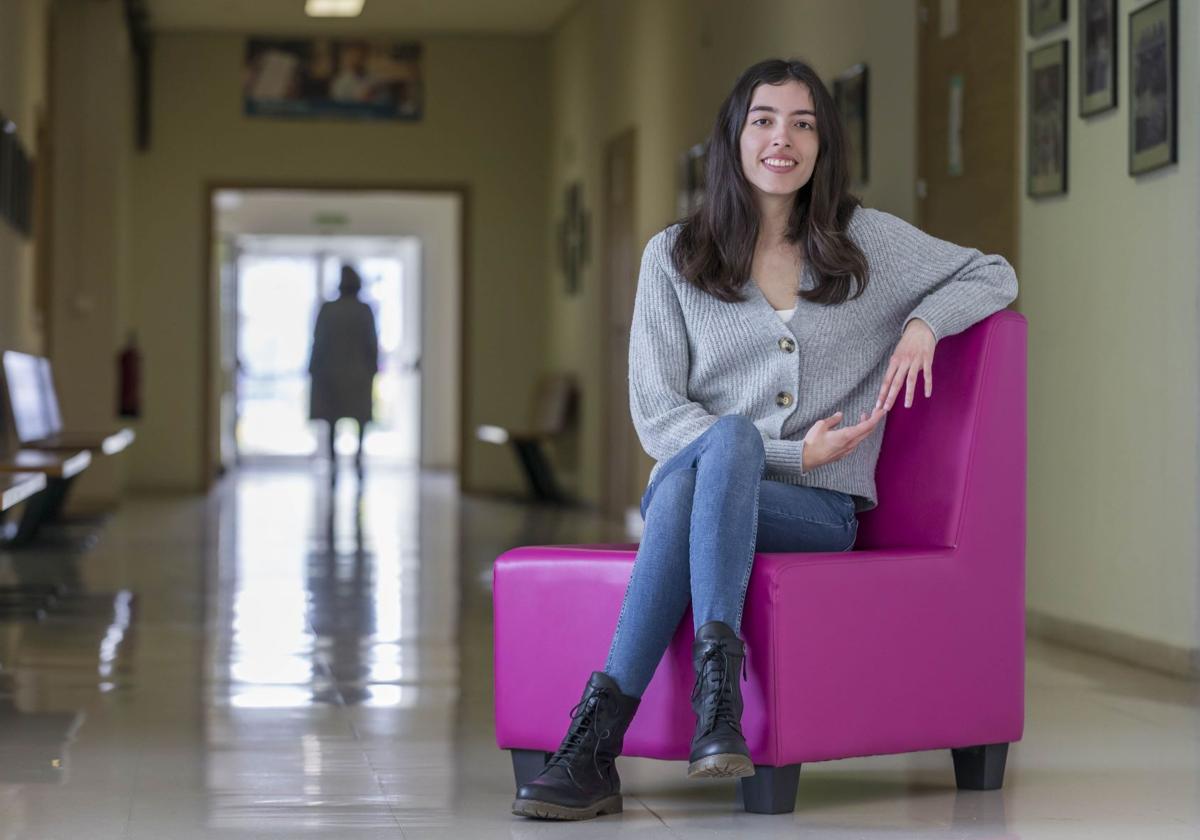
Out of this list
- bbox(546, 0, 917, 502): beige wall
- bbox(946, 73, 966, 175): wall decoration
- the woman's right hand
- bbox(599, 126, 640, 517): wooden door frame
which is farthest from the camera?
bbox(599, 126, 640, 517): wooden door frame

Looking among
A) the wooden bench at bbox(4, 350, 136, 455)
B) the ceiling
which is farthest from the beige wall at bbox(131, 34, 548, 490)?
the wooden bench at bbox(4, 350, 136, 455)

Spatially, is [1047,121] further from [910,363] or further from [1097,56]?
[910,363]

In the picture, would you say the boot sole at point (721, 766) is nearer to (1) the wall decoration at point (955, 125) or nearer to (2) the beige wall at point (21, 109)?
(1) the wall decoration at point (955, 125)

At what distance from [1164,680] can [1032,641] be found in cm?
76

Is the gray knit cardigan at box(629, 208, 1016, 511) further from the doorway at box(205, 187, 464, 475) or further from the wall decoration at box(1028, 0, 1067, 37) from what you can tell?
the doorway at box(205, 187, 464, 475)

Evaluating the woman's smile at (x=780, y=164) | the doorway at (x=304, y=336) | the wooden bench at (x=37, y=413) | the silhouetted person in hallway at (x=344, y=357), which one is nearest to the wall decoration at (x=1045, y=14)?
the woman's smile at (x=780, y=164)

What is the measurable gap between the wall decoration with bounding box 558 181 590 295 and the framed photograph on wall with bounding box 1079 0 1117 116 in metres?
6.68

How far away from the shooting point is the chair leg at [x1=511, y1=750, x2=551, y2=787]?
279 cm

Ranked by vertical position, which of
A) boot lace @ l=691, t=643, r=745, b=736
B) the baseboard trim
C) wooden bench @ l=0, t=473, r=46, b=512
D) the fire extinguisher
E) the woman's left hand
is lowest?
the baseboard trim

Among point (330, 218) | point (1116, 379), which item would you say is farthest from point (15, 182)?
point (330, 218)

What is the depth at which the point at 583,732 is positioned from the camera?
8.51 feet

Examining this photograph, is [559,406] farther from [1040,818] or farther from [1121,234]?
[1040,818]

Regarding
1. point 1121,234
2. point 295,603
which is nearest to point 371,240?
point 295,603

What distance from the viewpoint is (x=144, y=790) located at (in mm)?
2859
